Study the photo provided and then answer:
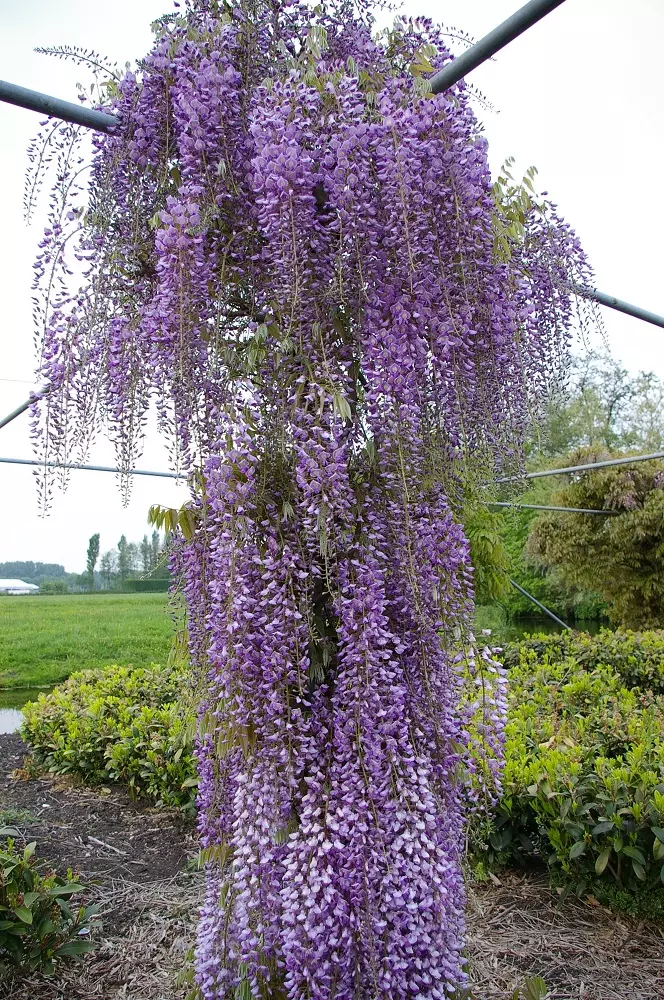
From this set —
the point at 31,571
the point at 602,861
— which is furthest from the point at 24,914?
the point at 31,571

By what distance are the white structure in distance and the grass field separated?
0.07 metres

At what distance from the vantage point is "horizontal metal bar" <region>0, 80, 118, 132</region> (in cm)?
129

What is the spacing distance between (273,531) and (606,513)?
7.79 m

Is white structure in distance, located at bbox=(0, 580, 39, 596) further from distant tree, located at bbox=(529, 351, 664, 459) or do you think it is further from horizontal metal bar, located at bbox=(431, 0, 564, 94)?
distant tree, located at bbox=(529, 351, 664, 459)

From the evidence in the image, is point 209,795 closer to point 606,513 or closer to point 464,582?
point 464,582

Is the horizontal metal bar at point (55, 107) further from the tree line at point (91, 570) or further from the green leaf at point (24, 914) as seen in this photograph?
the tree line at point (91, 570)

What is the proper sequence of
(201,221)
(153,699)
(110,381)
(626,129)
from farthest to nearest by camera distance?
(153,699) → (626,129) → (110,381) → (201,221)

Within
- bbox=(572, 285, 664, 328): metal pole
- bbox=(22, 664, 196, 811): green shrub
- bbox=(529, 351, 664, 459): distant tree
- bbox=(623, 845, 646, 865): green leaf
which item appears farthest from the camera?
bbox=(529, 351, 664, 459): distant tree

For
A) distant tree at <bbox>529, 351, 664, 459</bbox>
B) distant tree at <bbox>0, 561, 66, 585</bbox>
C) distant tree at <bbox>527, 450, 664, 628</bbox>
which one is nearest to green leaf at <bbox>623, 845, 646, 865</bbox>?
distant tree at <bbox>0, 561, 66, 585</bbox>

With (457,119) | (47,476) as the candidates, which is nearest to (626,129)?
(457,119)

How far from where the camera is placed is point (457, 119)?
4.33ft

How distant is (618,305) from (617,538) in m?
6.67

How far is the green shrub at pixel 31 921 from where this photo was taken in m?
1.92

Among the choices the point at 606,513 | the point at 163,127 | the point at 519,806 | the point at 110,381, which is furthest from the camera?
the point at 606,513
